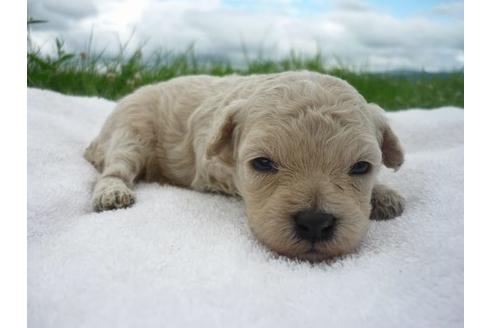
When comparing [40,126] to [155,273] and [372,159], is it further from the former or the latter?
[372,159]

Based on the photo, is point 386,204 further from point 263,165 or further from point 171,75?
point 171,75

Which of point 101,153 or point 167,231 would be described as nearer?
point 167,231

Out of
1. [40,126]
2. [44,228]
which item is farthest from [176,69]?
[44,228]

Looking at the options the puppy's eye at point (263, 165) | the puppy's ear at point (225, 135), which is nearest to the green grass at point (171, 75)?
the puppy's ear at point (225, 135)

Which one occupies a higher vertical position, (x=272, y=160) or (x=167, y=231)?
(x=272, y=160)

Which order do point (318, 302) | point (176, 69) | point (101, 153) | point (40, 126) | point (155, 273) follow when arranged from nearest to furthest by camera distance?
point (318, 302), point (155, 273), point (101, 153), point (40, 126), point (176, 69)

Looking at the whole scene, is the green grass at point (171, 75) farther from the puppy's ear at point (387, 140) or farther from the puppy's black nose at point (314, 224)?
the puppy's black nose at point (314, 224)

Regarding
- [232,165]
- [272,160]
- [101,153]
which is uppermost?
[272,160]

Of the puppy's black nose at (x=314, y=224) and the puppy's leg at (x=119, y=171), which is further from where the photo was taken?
the puppy's leg at (x=119, y=171)
